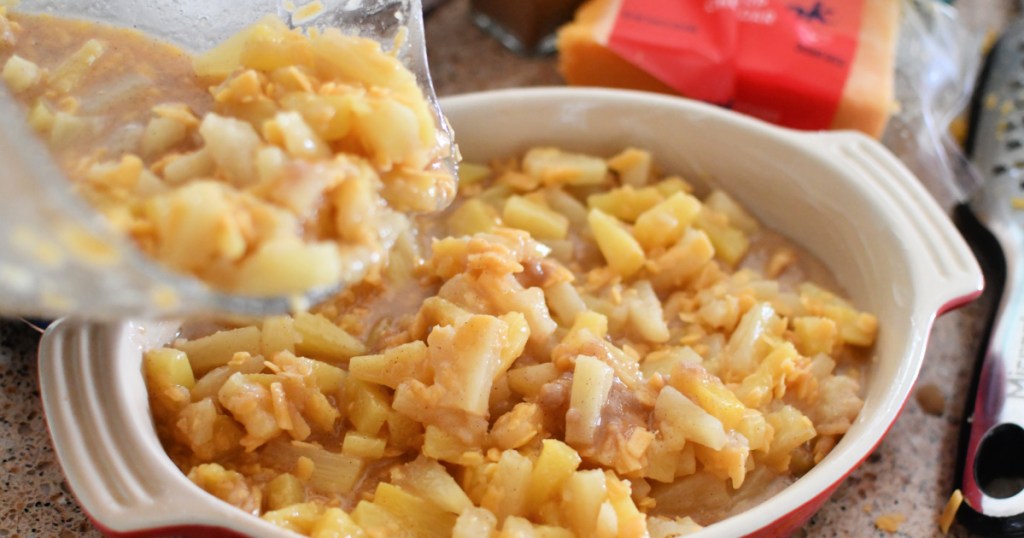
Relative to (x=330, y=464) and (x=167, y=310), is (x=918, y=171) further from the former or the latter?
(x=167, y=310)

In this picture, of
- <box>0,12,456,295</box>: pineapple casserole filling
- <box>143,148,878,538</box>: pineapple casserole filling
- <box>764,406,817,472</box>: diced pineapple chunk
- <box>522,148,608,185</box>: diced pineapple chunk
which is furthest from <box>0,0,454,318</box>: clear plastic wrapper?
<box>522,148,608,185</box>: diced pineapple chunk

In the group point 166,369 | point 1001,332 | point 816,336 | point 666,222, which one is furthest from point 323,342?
point 1001,332

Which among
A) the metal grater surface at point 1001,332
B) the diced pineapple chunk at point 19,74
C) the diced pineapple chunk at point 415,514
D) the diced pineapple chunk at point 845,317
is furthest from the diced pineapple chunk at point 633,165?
the diced pineapple chunk at point 19,74

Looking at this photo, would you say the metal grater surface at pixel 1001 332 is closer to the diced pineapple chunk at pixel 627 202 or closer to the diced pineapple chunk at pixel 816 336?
the diced pineapple chunk at pixel 816 336

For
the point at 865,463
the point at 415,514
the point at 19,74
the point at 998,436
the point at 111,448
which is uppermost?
the point at 19,74

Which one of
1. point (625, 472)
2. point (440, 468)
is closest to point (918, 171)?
point (625, 472)

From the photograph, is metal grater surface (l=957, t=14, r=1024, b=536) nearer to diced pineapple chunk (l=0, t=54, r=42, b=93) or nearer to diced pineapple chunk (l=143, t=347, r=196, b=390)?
diced pineapple chunk (l=143, t=347, r=196, b=390)

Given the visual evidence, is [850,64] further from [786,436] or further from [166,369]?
[166,369]
